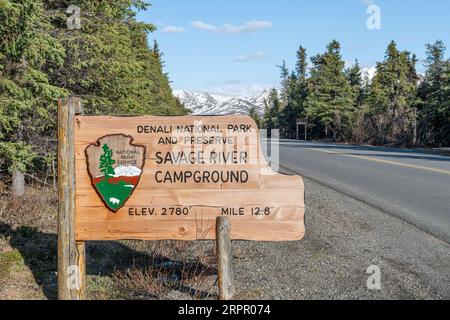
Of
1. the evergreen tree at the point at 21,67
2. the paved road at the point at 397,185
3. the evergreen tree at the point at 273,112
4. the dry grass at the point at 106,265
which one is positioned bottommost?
the dry grass at the point at 106,265

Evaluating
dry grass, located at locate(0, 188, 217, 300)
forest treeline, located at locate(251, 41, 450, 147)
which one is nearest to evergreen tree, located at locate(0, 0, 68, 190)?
dry grass, located at locate(0, 188, 217, 300)

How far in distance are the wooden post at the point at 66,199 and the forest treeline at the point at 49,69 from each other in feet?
5.16

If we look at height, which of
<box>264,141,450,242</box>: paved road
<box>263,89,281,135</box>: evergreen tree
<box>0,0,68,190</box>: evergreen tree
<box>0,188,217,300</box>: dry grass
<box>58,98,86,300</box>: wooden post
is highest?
<box>263,89,281,135</box>: evergreen tree

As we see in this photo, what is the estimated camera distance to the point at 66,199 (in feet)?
13.4

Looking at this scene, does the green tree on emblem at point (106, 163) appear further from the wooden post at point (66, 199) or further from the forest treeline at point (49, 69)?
the forest treeline at point (49, 69)

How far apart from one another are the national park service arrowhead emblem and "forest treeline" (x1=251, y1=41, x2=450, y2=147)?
1288 inches

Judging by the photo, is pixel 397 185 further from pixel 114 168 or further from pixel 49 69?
pixel 114 168

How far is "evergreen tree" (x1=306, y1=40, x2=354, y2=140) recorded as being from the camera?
190 feet

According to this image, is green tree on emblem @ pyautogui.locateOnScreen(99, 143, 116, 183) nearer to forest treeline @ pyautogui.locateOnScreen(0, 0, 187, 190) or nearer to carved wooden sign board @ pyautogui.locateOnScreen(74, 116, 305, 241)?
carved wooden sign board @ pyautogui.locateOnScreen(74, 116, 305, 241)

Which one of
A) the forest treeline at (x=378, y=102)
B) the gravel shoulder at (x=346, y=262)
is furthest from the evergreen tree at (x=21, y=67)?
the forest treeline at (x=378, y=102)

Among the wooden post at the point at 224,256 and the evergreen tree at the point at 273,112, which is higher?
the evergreen tree at the point at 273,112

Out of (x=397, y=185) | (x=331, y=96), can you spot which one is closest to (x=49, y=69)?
(x=397, y=185)

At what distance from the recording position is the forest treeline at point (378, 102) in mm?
35844

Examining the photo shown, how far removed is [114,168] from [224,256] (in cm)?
119
